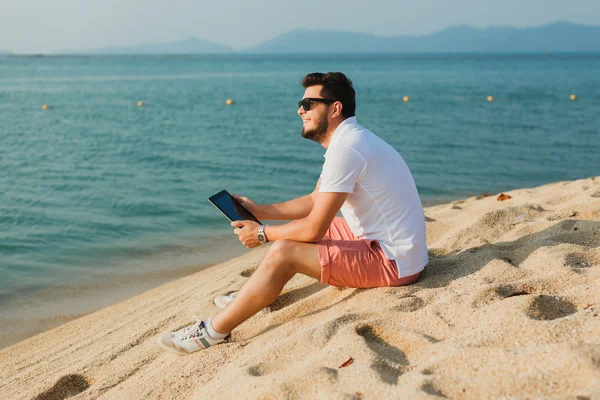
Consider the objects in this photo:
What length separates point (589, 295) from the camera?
3650 millimetres

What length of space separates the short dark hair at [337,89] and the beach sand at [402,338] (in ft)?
4.16

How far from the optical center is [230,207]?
4.72m

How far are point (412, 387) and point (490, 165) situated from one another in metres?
12.8

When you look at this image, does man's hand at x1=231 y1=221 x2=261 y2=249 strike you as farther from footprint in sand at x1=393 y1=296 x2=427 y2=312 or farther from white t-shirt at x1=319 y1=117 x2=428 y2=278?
footprint in sand at x1=393 y1=296 x2=427 y2=312

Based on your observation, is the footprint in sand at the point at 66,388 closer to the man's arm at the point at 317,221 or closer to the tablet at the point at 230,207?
the tablet at the point at 230,207

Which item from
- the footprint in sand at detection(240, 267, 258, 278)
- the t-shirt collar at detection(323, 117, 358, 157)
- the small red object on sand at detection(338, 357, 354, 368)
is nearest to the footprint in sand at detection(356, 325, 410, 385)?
the small red object on sand at detection(338, 357, 354, 368)

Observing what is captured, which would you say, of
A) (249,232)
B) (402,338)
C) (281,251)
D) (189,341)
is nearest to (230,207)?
(249,232)

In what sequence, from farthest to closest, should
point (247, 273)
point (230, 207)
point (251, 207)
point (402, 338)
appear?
point (247, 273)
point (251, 207)
point (230, 207)
point (402, 338)

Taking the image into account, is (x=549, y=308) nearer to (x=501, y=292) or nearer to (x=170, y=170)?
(x=501, y=292)

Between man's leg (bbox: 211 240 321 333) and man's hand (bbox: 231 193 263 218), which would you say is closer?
man's leg (bbox: 211 240 321 333)

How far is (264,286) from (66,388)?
59.6 inches

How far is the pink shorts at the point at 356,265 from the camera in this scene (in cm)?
414

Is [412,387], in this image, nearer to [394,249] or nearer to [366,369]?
[366,369]

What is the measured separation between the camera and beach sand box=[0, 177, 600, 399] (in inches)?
112
